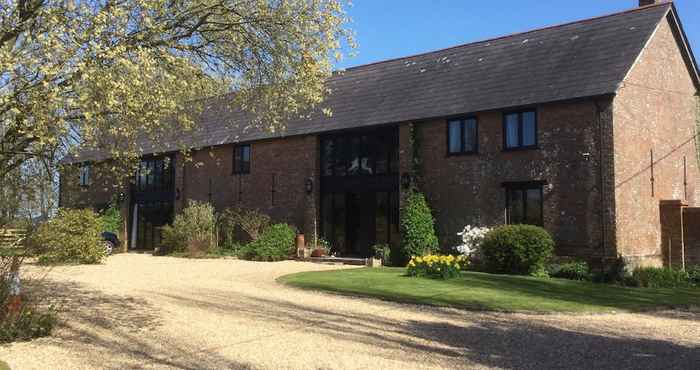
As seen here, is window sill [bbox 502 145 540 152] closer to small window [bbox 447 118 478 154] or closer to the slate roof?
small window [bbox 447 118 478 154]

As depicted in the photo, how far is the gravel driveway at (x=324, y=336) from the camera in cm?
680

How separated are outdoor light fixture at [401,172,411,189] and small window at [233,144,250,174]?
876 cm

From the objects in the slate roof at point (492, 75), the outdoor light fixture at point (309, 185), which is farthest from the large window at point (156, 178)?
the outdoor light fixture at point (309, 185)

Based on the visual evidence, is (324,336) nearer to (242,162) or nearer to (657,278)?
(657,278)

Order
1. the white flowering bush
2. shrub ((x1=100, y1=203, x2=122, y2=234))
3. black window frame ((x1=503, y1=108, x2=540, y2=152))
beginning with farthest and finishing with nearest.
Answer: shrub ((x1=100, y1=203, x2=122, y2=234)), the white flowering bush, black window frame ((x1=503, y1=108, x2=540, y2=152))

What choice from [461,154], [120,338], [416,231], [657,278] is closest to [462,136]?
[461,154]

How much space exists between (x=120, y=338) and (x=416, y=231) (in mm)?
12950

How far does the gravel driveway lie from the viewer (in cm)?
680

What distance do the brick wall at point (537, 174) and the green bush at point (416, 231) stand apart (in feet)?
2.20

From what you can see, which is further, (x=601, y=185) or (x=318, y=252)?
(x=318, y=252)

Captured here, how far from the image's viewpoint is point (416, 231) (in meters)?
19.7

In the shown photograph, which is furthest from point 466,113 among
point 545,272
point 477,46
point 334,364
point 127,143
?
point 334,364

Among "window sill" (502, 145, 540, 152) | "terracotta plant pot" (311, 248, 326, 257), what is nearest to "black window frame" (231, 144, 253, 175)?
"terracotta plant pot" (311, 248, 326, 257)

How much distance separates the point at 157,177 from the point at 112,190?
10.7 feet
